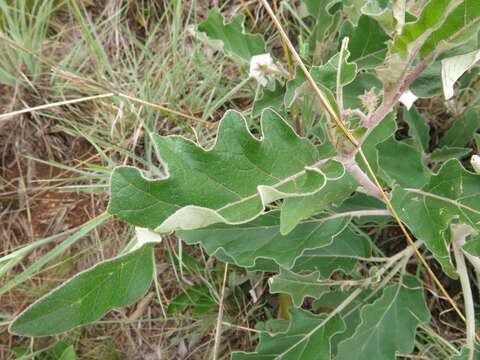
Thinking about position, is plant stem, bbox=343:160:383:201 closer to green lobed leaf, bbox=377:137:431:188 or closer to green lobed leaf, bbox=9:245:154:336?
green lobed leaf, bbox=377:137:431:188

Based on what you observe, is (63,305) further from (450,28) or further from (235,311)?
(235,311)

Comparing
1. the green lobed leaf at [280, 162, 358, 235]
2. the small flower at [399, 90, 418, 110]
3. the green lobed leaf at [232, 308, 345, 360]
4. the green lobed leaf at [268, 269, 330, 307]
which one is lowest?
the green lobed leaf at [232, 308, 345, 360]

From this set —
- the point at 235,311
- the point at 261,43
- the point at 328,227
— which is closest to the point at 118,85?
the point at 261,43

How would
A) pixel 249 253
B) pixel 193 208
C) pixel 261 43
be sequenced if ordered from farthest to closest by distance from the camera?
pixel 261 43
pixel 249 253
pixel 193 208

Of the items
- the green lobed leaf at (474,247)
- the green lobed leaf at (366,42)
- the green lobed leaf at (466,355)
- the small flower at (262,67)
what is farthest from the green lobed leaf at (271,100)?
the green lobed leaf at (466,355)

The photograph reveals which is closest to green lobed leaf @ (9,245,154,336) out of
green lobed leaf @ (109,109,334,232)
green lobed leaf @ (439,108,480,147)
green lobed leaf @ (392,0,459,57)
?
green lobed leaf @ (109,109,334,232)

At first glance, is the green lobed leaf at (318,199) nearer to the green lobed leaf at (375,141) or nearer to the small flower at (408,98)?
the green lobed leaf at (375,141)
